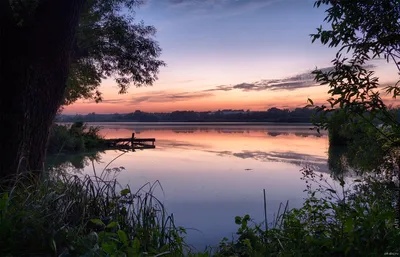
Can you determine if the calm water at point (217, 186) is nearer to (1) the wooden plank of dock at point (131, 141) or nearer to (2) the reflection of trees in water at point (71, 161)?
(2) the reflection of trees in water at point (71, 161)

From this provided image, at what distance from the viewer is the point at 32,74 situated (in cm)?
505

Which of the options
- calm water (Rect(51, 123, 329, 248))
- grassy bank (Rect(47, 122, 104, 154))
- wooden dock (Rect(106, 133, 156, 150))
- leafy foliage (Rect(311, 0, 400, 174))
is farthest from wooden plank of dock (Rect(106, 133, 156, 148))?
leafy foliage (Rect(311, 0, 400, 174))

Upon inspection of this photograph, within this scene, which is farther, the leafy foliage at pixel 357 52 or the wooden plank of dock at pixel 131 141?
the wooden plank of dock at pixel 131 141

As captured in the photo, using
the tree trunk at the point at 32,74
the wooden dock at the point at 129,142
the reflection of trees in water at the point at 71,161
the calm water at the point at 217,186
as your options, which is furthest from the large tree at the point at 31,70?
the wooden dock at the point at 129,142

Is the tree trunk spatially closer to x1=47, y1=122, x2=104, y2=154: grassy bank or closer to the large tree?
the large tree

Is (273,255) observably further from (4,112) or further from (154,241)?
(4,112)

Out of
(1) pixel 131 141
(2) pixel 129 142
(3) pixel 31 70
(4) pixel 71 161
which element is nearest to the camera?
(3) pixel 31 70

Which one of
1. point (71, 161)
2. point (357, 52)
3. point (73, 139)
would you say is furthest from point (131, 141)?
point (357, 52)

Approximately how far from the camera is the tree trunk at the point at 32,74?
15.9 ft

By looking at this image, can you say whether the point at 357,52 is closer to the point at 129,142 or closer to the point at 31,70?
the point at 31,70

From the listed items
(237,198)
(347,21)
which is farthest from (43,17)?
(237,198)

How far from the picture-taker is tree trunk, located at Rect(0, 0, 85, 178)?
4.86 meters

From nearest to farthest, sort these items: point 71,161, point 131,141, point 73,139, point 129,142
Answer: point 71,161 < point 73,139 < point 131,141 < point 129,142

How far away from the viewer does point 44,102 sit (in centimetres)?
521
